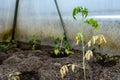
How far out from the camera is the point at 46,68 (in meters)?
2.92

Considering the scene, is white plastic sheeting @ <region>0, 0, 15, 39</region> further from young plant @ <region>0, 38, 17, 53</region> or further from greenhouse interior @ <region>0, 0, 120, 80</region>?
young plant @ <region>0, 38, 17, 53</region>

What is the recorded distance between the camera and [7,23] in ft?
14.6

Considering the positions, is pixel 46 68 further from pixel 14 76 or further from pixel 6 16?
pixel 6 16

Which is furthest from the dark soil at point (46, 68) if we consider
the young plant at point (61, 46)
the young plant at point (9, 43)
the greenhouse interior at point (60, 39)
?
the young plant at point (9, 43)

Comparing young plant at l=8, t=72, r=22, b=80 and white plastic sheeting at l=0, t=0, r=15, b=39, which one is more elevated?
white plastic sheeting at l=0, t=0, r=15, b=39

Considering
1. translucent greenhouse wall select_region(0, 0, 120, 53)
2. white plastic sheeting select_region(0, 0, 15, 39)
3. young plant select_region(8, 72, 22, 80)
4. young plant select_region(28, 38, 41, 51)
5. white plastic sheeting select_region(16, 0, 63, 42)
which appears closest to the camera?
young plant select_region(8, 72, 22, 80)

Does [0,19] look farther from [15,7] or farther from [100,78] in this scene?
[100,78]

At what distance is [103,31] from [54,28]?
0.84m

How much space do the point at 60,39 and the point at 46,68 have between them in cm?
106

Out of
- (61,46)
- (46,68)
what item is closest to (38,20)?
(61,46)

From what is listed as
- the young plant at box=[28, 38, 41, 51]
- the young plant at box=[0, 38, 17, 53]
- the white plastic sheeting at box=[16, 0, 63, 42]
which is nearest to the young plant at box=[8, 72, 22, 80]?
the young plant at box=[28, 38, 41, 51]

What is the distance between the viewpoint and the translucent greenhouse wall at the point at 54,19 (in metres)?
3.39

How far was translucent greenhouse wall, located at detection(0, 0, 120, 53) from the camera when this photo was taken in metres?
3.39

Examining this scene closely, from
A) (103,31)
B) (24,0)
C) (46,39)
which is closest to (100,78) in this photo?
(103,31)
